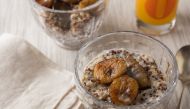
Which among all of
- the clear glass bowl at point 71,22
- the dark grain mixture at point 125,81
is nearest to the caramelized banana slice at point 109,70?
the dark grain mixture at point 125,81

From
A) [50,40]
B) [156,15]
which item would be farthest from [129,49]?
[50,40]

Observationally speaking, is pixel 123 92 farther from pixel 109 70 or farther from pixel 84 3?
pixel 84 3

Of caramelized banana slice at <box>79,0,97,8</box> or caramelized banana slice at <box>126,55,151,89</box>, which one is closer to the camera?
caramelized banana slice at <box>126,55,151,89</box>

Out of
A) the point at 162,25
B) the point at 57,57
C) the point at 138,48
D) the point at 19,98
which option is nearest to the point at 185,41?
the point at 162,25

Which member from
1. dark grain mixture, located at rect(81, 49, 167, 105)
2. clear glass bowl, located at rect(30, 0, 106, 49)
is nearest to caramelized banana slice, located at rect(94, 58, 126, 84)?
dark grain mixture, located at rect(81, 49, 167, 105)

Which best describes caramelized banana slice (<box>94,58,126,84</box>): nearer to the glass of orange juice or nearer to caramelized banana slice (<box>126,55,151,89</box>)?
caramelized banana slice (<box>126,55,151,89</box>)

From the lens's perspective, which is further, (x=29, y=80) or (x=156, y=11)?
(x=156, y=11)

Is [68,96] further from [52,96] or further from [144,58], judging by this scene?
[144,58]
